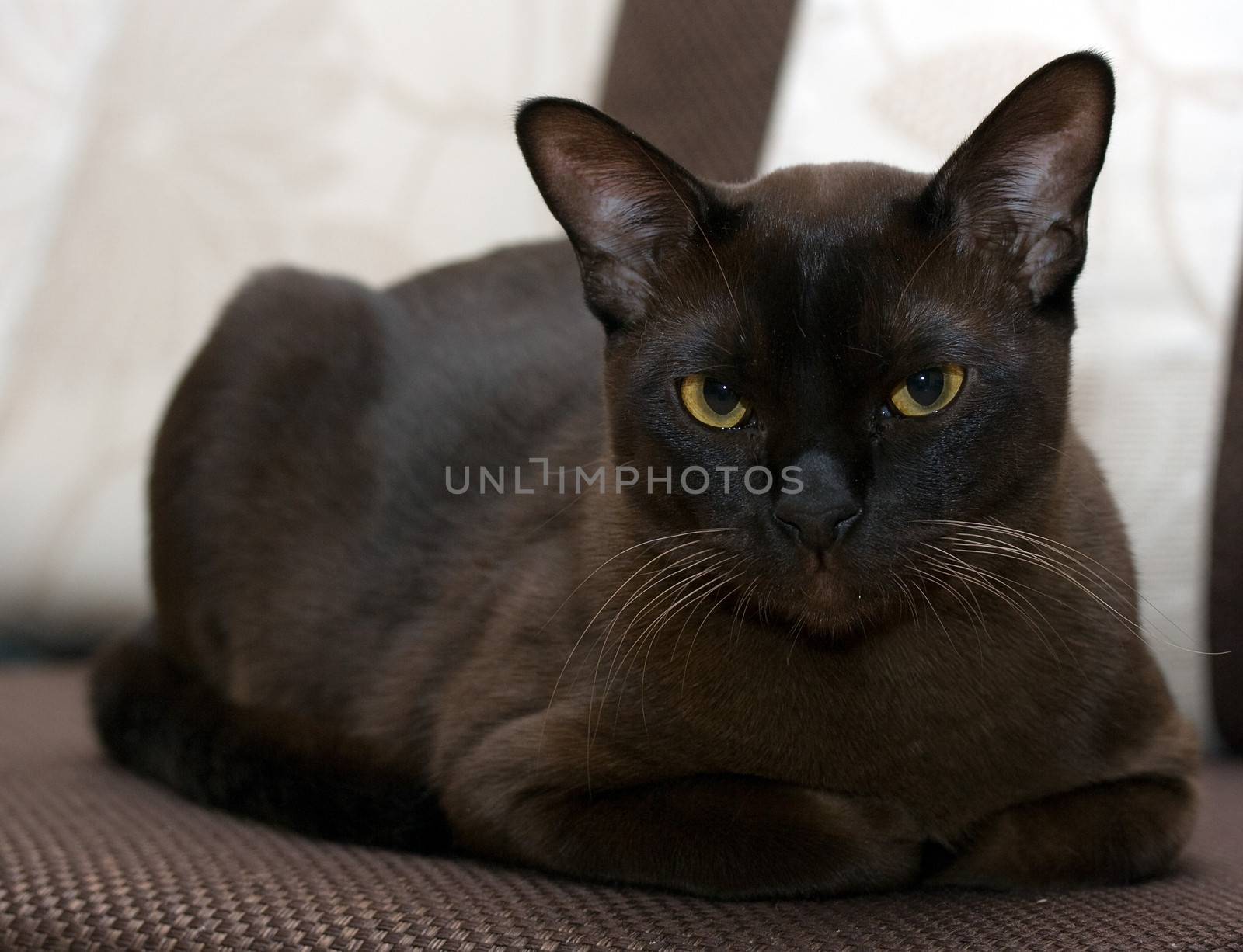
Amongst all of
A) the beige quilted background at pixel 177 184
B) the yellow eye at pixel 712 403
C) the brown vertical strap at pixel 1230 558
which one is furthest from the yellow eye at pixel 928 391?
the beige quilted background at pixel 177 184

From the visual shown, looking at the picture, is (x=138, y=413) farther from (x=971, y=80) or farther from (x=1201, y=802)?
(x=1201, y=802)

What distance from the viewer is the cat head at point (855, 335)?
0.82m

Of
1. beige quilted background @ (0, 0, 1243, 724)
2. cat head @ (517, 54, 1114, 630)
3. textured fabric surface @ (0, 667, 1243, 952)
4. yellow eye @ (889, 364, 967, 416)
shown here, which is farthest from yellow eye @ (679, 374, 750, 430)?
beige quilted background @ (0, 0, 1243, 724)

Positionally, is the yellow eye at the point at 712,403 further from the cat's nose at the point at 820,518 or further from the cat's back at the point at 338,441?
the cat's back at the point at 338,441

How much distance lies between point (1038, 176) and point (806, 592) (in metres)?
0.32

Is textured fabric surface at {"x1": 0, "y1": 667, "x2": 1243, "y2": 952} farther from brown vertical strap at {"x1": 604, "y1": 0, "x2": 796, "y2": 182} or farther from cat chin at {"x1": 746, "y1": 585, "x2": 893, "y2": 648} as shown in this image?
brown vertical strap at {"x1": 604, "y1": 0, "x2": 796, "y2": 182}

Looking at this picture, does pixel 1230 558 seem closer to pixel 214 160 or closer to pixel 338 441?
pixel 338 441

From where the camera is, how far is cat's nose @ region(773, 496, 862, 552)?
2.57 feet

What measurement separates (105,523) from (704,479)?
4.14ft

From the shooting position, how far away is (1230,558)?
1350 mm

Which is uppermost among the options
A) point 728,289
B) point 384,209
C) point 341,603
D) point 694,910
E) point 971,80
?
point 971,80

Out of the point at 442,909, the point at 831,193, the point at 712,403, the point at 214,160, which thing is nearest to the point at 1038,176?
the point at 831,193

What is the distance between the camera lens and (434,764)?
1065mm

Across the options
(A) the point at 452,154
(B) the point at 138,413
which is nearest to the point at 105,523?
A: (B) the point at 138,413
